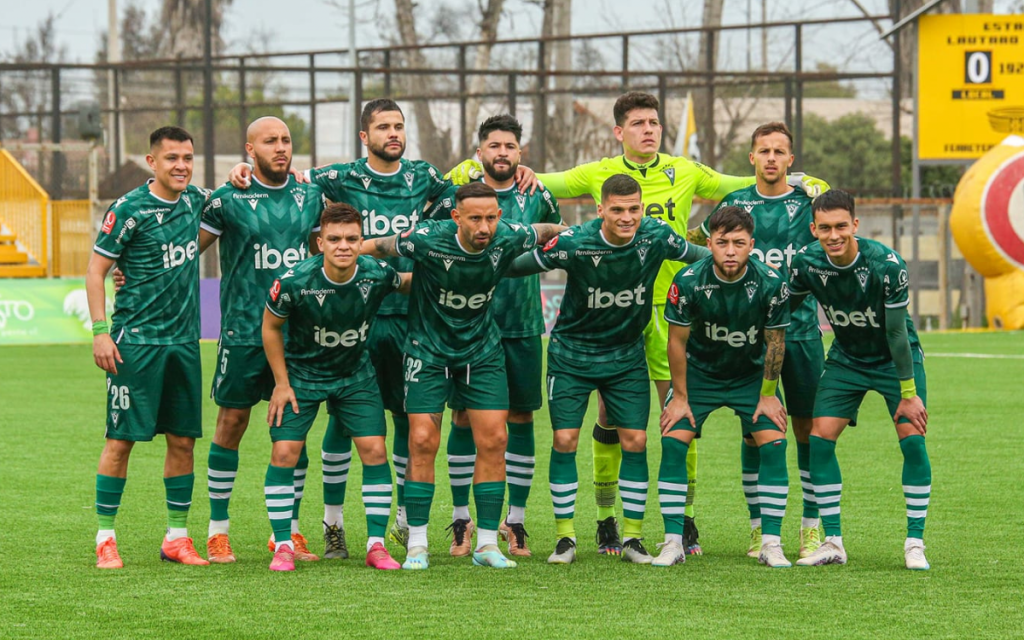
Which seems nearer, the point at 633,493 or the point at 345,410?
the point at 345,410

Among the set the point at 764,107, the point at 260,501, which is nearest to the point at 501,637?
the point at 260,501

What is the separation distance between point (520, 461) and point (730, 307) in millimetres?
1406

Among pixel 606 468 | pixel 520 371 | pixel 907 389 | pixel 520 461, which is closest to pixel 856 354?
pixel 907 389

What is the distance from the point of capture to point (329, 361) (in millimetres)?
6715

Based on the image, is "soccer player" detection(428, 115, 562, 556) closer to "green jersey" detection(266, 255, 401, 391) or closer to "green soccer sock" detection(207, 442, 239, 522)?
"green jersey" detection(266, 255, 401, 391)

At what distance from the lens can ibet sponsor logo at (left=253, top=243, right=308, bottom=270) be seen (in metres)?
6.90

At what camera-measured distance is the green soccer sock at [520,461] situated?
7281mm

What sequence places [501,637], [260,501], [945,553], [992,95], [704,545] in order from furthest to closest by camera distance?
[992,95], [260,501], [704,545], [945,553], [501,637]

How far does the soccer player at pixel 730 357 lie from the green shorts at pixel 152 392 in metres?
2.29

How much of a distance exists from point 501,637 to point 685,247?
2453mm

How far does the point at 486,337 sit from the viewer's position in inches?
270

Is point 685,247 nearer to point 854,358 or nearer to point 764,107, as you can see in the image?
point 854,358

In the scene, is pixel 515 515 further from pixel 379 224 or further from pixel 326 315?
pixel 379 224

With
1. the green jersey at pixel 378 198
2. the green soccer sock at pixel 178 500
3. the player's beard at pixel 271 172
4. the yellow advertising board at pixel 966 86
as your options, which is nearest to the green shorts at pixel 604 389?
the green jersey at pixel 378 198
